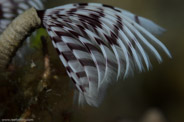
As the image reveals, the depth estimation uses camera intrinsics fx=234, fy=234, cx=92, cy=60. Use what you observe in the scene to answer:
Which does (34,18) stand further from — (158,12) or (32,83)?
(158,12)

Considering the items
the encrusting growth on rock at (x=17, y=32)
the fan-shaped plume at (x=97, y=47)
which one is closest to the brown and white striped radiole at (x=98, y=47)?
the fan-shaped plume at (x=97, y=47)

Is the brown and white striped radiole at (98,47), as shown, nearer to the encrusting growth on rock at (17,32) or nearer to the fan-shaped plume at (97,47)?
the fan-shaped plume at (97,47)

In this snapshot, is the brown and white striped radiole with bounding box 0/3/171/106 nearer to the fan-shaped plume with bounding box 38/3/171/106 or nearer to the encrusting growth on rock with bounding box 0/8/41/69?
the fan-shaped plume with bounding box 38/3/171/106

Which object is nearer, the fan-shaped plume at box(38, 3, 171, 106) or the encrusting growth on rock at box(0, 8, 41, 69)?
the fan-shaped plume at box(38, 3, 171, 106)

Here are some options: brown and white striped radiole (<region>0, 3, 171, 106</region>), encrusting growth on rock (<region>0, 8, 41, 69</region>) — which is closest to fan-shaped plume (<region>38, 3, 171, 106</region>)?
brown and white striped radiole (<region>0, 3, 171, 106</region>)

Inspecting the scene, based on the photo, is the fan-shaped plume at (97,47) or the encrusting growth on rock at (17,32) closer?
the fan-shaped plume at (97,47)
